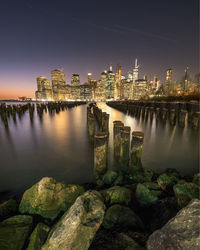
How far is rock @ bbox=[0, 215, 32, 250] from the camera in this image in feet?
5.32

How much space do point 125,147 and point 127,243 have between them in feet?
9.27

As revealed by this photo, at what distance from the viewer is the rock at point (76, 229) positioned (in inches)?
55.6

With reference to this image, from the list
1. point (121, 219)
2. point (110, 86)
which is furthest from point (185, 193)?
point (110, 86)

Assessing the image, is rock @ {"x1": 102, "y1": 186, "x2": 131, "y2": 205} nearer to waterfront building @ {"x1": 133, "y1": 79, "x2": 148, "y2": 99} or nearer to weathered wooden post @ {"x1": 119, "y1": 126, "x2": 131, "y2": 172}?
weathered wooden post @ {"x1": 119, "y1": 126, "x2": 131, "y2": 172}

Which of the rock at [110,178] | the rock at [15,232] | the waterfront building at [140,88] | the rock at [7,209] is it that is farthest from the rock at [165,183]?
the waterfront building at [140,88]

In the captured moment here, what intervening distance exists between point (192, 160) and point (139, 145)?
10.5ft

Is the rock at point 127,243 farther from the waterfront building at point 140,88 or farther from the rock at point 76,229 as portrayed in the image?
the waterfront building at point 140,88

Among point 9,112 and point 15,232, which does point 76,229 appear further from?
point 9,112

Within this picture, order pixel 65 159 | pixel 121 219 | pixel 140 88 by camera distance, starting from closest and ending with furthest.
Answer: pixel 121 219, pixel 65 159, pixel 140 88

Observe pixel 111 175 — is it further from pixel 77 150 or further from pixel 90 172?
pixel 77 150

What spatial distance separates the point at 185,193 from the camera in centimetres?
218

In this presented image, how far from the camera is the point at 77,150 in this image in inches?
233

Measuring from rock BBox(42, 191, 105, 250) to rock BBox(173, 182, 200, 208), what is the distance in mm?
1590

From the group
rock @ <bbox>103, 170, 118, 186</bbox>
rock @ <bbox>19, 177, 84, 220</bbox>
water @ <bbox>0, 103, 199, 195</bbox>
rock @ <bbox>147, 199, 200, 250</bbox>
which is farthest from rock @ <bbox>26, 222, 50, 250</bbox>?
water @ <bbox>0, 103, 199, 195</bbox>
